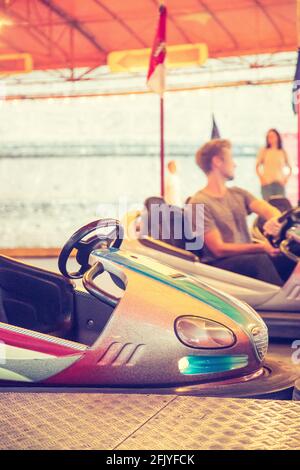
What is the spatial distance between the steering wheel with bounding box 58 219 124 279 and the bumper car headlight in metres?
0.35

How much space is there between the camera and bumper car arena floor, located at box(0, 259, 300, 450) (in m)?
1.02

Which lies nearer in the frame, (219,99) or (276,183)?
(276,183)

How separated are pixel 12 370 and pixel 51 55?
7.93 m

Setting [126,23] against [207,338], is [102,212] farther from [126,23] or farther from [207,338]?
[207,338]

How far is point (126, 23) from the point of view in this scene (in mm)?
8102

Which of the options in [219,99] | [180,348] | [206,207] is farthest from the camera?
[219,99]

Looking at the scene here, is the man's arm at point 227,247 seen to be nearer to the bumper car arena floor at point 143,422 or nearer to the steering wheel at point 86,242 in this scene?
the steering wheel at point 86,242

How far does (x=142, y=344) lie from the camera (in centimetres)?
161

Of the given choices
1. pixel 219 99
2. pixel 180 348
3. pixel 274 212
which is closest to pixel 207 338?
pixel 180 348

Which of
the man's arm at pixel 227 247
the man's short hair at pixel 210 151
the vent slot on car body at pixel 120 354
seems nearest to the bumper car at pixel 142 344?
the vent slot on car body at pixel 120 354

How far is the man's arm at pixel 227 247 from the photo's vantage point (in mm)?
2799

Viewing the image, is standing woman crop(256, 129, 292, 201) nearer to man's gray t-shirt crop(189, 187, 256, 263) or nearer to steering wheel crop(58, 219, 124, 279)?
man's gray t-shirt crop(189, 187, 256, 263)

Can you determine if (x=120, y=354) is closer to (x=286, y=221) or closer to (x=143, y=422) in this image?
(x=143, y=422)

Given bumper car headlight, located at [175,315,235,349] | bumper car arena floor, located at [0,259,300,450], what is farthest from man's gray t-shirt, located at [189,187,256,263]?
bumper car arena floor, located at [0,259,300,450]
